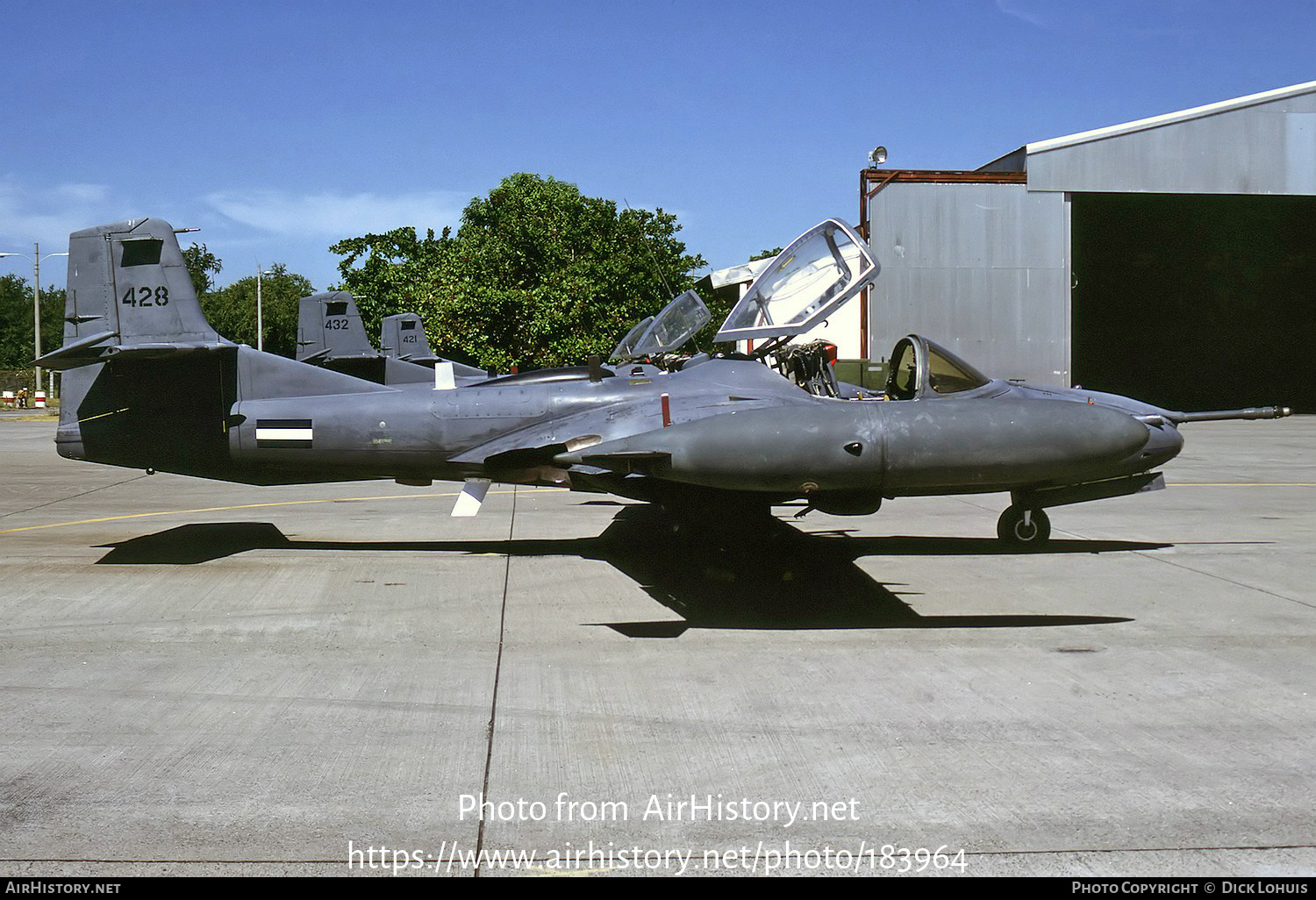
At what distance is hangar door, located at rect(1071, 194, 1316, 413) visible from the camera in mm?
41491

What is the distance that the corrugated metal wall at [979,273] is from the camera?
109 feet

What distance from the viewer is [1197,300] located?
166ft

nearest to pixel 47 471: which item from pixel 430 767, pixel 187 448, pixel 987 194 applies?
pixel 187 448

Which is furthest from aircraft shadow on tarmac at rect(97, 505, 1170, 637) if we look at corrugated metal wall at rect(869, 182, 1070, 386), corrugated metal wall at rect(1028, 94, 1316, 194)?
corrugated metal wall at rect(1028, 94, 1316, 194)

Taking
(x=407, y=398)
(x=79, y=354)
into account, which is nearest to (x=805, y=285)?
(x=407, y=398)

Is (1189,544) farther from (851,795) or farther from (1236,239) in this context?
(1236,239)

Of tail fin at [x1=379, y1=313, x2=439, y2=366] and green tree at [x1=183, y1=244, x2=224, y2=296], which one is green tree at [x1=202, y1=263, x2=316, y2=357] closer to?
green tree at [x1=183, y1=244, x2=224, y2=296]

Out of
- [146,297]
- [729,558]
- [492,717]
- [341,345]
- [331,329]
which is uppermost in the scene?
[331,329]

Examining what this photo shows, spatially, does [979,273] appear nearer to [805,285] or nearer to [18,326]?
[805,285]

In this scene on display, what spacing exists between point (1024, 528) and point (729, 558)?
120 inches

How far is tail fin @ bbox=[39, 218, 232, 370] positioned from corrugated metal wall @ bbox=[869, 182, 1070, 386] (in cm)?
2610

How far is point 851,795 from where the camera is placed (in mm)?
4328

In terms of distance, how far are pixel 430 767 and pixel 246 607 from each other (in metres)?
3.87

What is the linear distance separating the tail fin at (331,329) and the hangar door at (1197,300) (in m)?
25.7
